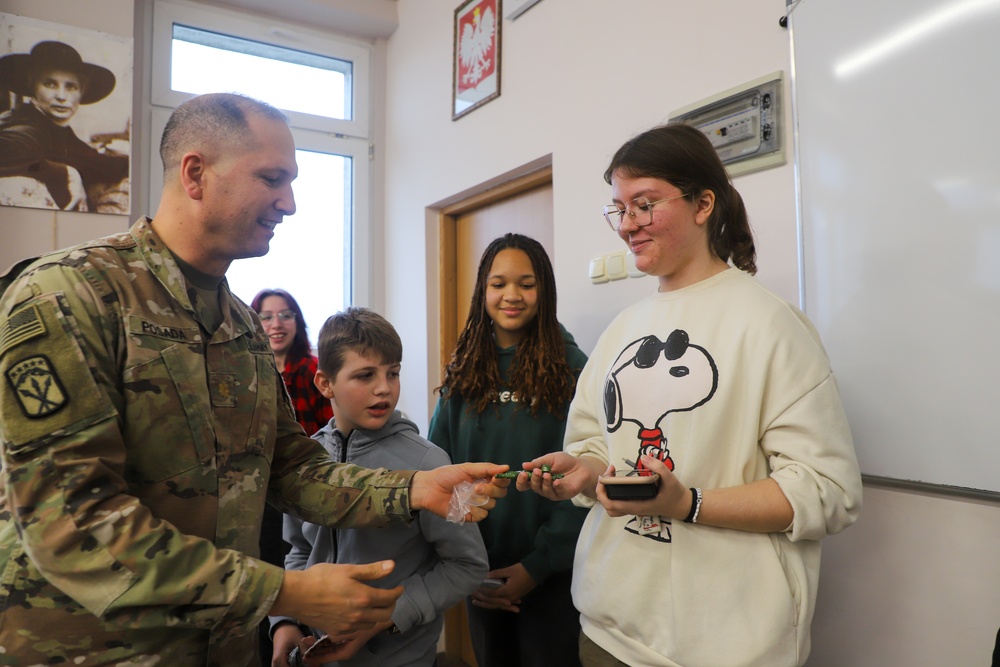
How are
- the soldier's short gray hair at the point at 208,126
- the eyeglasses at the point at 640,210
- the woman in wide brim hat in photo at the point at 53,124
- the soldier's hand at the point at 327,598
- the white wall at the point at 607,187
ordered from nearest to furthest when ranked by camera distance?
the soldier's hand at the point at 327,598 < the soldier's short gray hair at the point at 208,126 < the eyeglasses at the point at 640,210 < the white wall at the point at 607,187 < the woman in wide brim hat in photo at the point at 53,124

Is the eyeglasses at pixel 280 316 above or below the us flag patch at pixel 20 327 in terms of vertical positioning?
above

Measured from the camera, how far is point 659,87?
7.55 ft

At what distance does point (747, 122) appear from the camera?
1.96m

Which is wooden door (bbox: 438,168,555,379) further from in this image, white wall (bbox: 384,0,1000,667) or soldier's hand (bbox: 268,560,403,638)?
soldier's hand (bbox: 268,560,403,638)

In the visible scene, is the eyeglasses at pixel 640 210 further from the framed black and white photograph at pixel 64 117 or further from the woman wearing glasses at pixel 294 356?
the framed black and white photograph at pixel 64 117

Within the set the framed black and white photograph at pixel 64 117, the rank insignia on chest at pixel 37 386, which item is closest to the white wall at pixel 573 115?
the framed black and white photograph at pixel 64 117

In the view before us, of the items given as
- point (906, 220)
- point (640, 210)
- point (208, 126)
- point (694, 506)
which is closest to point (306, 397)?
point (208, 126)

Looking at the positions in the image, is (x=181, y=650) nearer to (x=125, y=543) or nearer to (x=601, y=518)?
(x=125, y=543)

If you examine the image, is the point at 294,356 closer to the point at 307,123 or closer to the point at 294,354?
the point at 294,354

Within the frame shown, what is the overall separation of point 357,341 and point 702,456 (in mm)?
932

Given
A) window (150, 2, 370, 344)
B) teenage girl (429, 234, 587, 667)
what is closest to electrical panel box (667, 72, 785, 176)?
teenage girl (429, 234, 587, 667)

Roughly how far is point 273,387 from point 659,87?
64.7 inches

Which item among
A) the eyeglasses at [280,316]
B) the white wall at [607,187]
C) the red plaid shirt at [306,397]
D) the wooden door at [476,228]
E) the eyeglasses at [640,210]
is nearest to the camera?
the eyeglasses at [640,210]

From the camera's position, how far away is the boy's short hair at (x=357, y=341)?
176 cm
